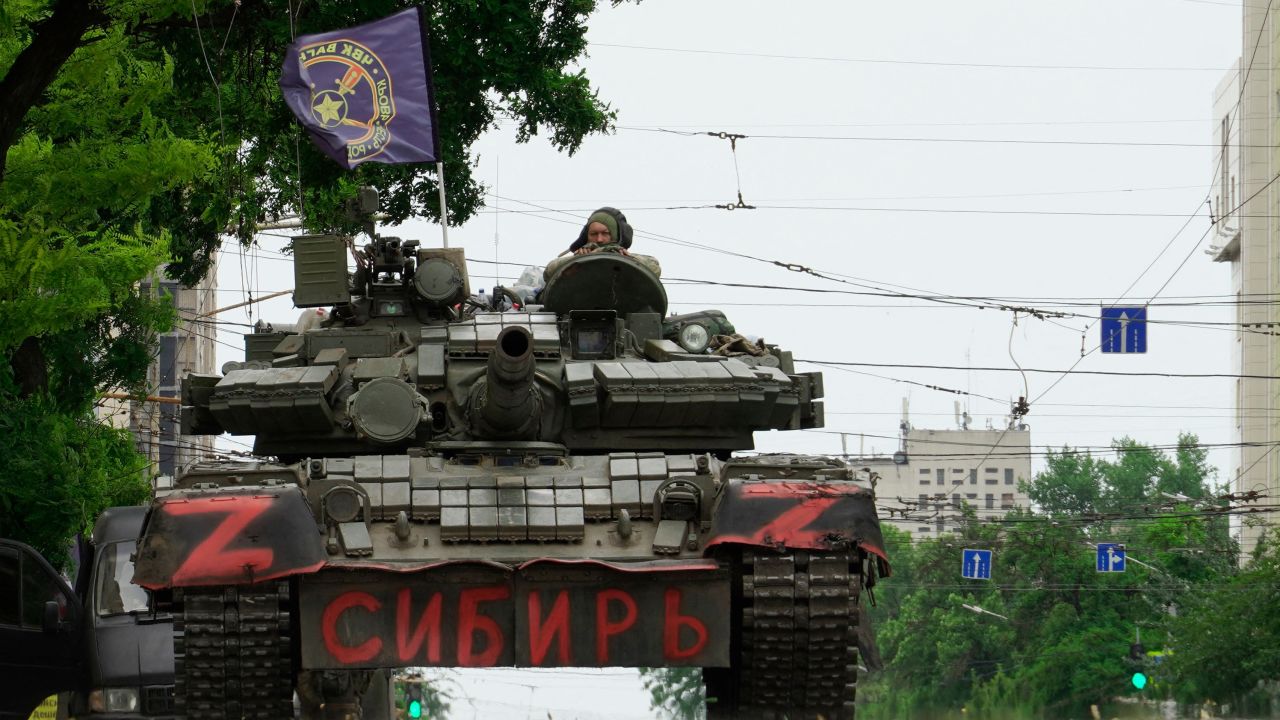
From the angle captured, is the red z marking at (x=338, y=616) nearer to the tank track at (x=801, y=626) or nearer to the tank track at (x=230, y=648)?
the tank track at (x=230, y=648)

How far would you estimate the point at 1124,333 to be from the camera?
35.5 metres

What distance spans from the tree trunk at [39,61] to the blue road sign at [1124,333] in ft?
68.6

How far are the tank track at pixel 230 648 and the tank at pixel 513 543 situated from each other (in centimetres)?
1

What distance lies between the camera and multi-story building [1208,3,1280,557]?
60344mm

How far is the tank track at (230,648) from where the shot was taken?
12.0 metres

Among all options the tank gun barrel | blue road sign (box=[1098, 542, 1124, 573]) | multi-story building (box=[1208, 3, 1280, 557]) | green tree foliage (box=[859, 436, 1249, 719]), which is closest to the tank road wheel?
the tank gun barrel

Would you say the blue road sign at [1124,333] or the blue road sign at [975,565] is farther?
the blue road sign at [975,565]

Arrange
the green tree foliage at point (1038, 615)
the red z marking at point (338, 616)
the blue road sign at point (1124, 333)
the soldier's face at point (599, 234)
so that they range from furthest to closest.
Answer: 1. the green tree foliage at point (1038, 615)
2. the blue road sign at point (1124, 333)
3. the soldier's face at point (599, 234)
4. the red z marking at point (338, 616)

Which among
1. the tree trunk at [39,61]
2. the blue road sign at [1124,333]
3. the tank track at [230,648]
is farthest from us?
the blue road sign at [1124,333]

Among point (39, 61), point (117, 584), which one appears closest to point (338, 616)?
point (39, 61)

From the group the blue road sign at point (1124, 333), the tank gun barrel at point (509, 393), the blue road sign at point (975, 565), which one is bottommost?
the blue road sign at point (975, 565)

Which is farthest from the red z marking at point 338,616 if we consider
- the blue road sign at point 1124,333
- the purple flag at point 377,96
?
the blue road sign at point 1124,333

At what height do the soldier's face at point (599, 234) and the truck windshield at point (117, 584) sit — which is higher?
the soldier's face at point (599, 234)

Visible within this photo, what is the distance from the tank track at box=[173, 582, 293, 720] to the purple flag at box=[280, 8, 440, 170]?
→ 883 cm
